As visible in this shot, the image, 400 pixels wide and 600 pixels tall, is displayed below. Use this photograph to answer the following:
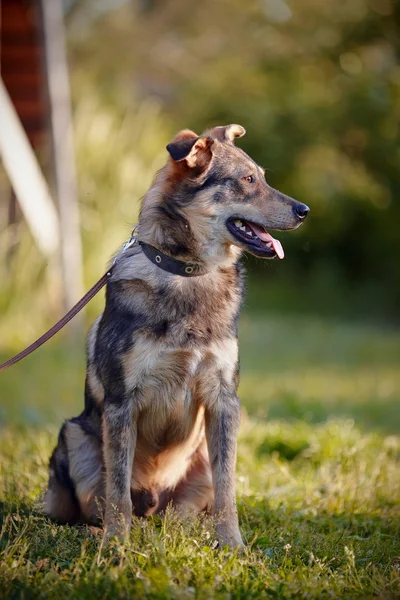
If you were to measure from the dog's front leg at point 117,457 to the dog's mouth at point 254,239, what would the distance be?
101 centimetres

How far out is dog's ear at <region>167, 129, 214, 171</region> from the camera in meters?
4.10

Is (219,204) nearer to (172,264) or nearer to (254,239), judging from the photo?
(254,239)

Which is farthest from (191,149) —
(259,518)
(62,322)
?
(259,518)

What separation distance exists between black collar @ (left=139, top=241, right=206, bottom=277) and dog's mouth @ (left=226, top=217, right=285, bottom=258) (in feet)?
0.87

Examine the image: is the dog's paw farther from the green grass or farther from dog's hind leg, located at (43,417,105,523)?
dog's hind leg, located at (43,417,105,523)

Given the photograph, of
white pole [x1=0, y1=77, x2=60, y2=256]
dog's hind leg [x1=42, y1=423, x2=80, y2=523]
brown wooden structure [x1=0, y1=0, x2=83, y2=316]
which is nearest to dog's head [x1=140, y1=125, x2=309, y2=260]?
dog's hind leg [x1=42, y1=423, x2=80, y2=523]

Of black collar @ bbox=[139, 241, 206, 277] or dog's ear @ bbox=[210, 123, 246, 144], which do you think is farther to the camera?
dog's ear @ bbox=[210, 123, 246, 144]

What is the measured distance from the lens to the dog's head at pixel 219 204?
14.0ft

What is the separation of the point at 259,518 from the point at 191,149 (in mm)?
2061

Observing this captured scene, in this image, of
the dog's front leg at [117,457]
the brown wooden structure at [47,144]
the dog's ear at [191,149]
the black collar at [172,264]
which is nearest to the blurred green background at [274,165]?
the brown wooden structure at [47,144]

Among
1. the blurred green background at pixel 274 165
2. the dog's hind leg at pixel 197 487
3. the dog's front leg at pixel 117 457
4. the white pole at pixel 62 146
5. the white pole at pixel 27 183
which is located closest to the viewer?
the dog's front leg at pixel 117 457

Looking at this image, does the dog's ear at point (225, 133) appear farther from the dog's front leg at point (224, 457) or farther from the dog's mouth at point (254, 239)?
the dog's front leg at point (224, 457)

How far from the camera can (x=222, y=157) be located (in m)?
4.36

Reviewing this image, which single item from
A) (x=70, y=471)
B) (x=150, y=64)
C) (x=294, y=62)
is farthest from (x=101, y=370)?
(x=150, y=64)
